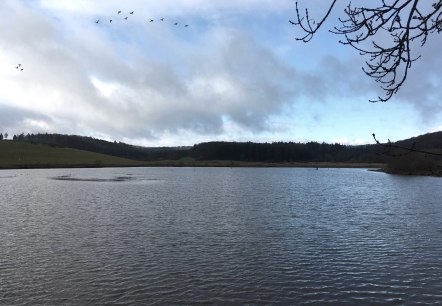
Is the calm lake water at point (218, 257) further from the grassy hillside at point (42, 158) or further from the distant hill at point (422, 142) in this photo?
the grassy hillside at point (42, 158)

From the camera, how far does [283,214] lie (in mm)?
26828

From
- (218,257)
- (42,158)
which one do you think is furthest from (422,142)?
(42,158)

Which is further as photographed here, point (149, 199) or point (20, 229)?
point (149, 199)

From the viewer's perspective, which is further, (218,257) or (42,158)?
(42,158)

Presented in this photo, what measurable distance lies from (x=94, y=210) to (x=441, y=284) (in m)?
21.9

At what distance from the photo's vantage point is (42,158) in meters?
122

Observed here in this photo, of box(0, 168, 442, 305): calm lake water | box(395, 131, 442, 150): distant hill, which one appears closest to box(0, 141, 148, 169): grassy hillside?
box(0, 168, 442, 305): calm lake water

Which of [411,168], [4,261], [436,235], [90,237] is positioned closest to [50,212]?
[90,237]

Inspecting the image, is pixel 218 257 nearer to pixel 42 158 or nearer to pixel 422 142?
pixel 422 142

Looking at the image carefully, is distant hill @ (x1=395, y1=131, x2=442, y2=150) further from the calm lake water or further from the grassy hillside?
the grassy hillside

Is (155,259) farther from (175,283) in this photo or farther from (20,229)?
(20,229)

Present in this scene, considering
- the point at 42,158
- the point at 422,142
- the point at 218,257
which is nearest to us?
the point at 422,142

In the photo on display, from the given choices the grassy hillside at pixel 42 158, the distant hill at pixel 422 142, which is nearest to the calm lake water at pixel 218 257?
the distant hill at pixel 422 142

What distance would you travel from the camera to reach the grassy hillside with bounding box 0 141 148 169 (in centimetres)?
11219
